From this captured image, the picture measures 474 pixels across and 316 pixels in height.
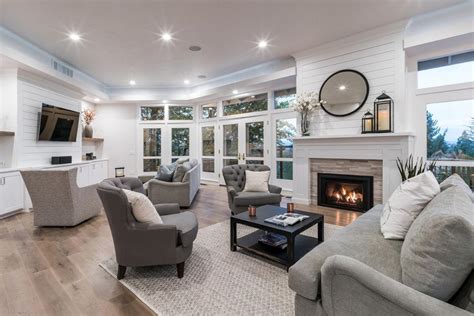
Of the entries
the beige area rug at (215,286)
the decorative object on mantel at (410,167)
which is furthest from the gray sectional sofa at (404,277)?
the decorative object on mantel at (410,167)

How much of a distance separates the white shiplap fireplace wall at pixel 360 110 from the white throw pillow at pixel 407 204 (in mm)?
2299

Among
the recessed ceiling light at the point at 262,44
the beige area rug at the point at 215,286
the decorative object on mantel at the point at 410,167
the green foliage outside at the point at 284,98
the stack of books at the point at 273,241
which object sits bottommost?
the beige area rug at the point at 215,286

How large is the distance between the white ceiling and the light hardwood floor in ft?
10.4

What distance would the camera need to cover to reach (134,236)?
6.99ft

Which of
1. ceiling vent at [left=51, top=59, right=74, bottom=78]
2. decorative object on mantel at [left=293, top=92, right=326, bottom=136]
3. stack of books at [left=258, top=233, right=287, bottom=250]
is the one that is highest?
ceiling vent at [left=51, top=59, right=74, bottom=78]

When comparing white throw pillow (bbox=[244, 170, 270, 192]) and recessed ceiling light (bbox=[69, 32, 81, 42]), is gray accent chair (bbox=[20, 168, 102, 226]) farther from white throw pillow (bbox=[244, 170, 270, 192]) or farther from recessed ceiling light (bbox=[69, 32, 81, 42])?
white throw pillow (bbox=[244, 170, 270, 192])

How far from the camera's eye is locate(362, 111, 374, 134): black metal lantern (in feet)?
13.5

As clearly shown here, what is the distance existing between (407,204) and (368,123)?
2.74m

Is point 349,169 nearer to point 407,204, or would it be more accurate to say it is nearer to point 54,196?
point 407,204

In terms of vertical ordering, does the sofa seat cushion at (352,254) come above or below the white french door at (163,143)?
below

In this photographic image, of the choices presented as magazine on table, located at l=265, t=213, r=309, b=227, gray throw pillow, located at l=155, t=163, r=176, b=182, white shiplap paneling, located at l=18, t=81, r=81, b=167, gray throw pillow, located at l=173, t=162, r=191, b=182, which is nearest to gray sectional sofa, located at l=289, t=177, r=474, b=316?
magazine on table, located at l=265, t=213, r=309, b=227

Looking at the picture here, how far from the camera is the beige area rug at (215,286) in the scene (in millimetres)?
1841

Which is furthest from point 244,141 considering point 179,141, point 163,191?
point 163,191

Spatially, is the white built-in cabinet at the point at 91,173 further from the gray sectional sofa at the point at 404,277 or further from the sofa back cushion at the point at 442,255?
the sofa back cushion at the point at 442,255
